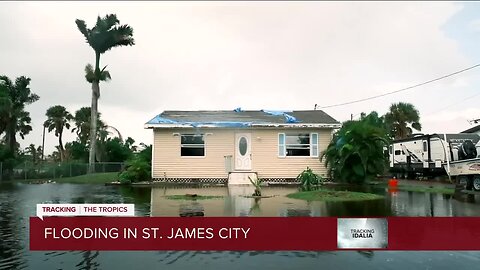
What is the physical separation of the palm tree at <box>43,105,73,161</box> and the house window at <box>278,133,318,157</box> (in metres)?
43.3

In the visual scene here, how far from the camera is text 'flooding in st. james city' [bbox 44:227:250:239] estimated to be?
535 centimetres

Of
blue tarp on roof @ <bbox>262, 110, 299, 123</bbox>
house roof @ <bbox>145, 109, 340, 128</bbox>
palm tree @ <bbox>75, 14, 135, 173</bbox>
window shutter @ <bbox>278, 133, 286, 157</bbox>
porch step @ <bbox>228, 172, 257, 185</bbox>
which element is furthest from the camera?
palm tree @ <bbox>75, 14, 135, 173</bbox>

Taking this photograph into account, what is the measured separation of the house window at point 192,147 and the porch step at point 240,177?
2.12 meters

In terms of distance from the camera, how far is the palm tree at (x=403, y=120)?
127 feet

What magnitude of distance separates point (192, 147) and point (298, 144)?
5340 millimetres

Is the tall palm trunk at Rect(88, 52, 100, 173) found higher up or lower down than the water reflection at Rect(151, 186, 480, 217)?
higher up

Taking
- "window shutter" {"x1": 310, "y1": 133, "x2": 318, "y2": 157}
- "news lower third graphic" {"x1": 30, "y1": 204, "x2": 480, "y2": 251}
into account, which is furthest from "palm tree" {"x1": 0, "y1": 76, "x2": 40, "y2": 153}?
"news lower third graphic" {"x1": 30, "y1": 204, "x2": 480, "y2": 251}

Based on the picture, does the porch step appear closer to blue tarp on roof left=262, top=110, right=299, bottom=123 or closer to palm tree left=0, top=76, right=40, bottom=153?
blue tarp on roof left=262, top=110, right=299, bottom=123

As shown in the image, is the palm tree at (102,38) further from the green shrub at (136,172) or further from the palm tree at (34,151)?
the palm tree at (34,151)

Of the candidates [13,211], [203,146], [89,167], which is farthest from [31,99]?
[13,211]

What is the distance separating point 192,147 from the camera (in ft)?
66.9

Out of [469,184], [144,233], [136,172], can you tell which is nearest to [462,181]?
[469,184]

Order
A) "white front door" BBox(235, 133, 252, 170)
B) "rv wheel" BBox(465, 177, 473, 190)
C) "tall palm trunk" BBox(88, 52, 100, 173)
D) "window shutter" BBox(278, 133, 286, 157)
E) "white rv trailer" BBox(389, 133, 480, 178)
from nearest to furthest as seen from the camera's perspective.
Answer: "rv wheel" BBox(465, 177, 473, 190) → "white front door" BBox(235, 133, 252, 170) → "window shutter" BBox(278, 133, 286, 157) → "white rv trailer" BBox(389, 133, 480, 178) → "tall palm trunk" BBox(88, 52, 100, 173)

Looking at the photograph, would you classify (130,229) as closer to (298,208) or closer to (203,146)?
(298,208)
